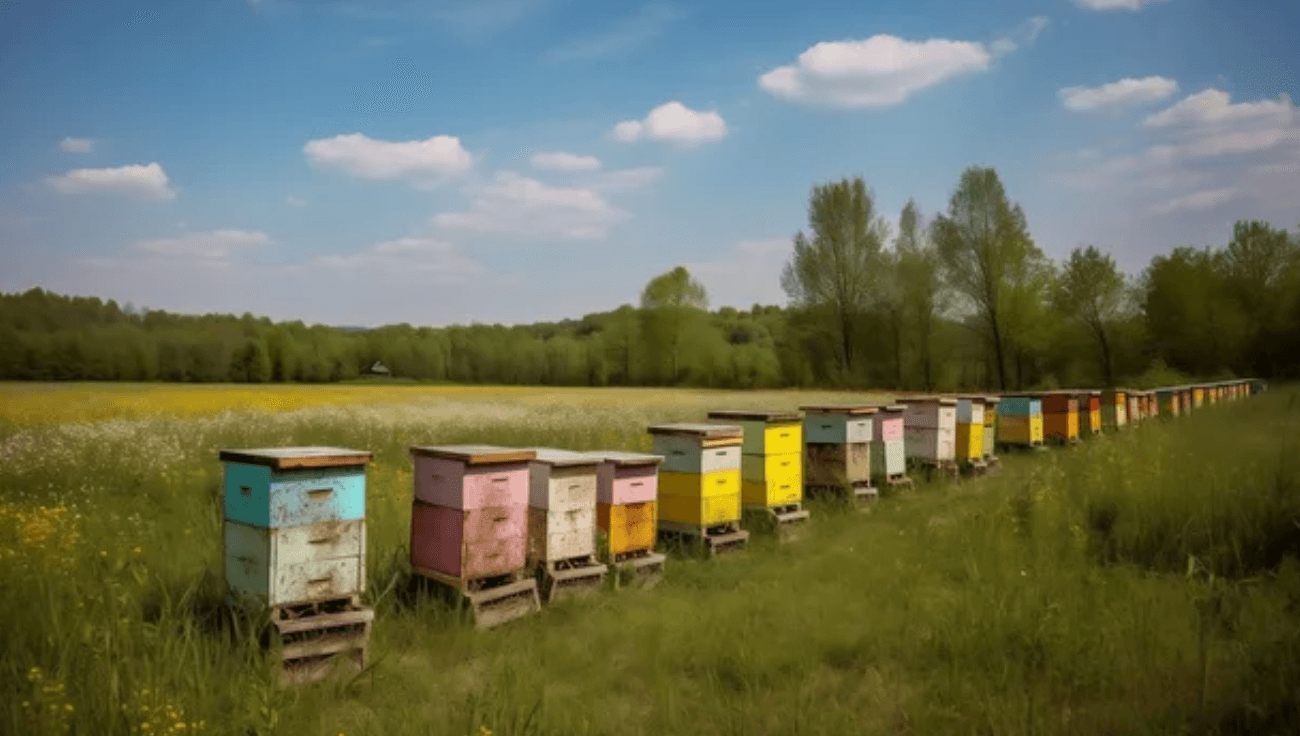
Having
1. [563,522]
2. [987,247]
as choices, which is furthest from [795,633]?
[987,247]

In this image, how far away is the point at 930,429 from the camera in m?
13.5

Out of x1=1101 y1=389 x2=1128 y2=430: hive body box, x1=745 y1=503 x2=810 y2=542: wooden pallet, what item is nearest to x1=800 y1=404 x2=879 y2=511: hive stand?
x1=745 y1=503 x2=810 y2=542: wooden pallet

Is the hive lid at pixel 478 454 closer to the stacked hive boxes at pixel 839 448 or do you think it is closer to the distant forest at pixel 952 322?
the stacked hive boxes at pixel 839 448

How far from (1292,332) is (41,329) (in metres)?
62.6

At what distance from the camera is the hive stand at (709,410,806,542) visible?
31.1 ft

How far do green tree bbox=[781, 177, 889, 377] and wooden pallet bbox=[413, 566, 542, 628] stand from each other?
44559 millimetres

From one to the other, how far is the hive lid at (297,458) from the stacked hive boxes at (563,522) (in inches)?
61.8

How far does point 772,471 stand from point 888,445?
10.8 ft

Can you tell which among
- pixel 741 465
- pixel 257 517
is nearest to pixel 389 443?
pixel 741 465

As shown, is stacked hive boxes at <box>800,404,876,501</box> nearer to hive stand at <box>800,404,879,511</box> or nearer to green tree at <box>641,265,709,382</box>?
hive stand at <box>800,404,879,511</box>

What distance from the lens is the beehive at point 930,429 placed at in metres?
13.5

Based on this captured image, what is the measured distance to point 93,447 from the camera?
12.3m

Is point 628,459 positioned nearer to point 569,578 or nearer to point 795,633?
point 569,578

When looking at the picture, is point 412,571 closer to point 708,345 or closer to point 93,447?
point 93,447
